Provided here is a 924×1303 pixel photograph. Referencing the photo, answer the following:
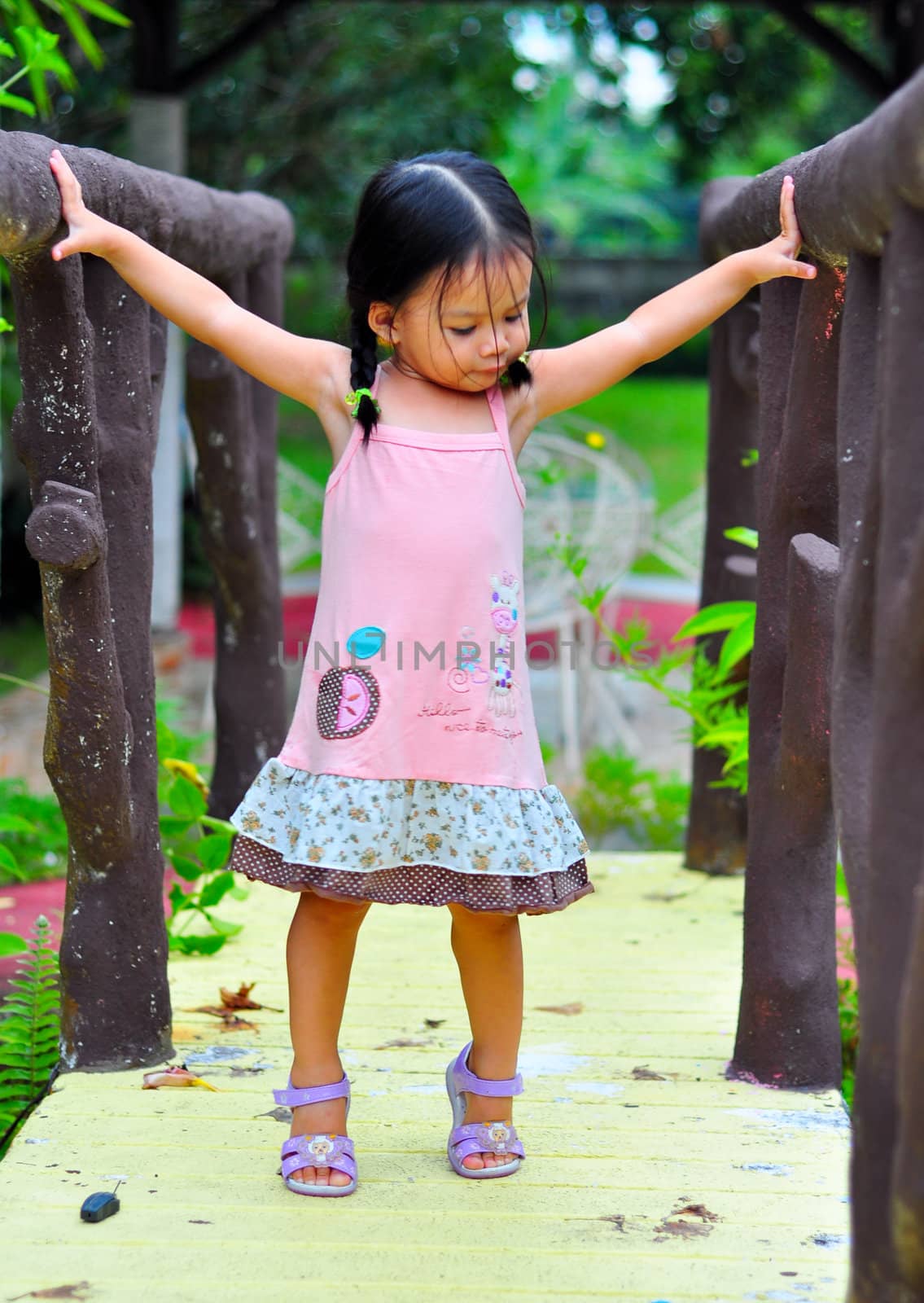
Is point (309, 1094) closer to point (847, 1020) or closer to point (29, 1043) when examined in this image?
point (29, 1043)

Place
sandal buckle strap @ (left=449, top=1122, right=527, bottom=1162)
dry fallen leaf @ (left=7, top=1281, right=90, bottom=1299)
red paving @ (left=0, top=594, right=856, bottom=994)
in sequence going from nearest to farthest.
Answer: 1. dry fallen leaf @ (left=7, top=1281, right=90, bottom=1299)
2. sandal buckle strap @ (left=449, top=1122, right=527, bottom=1162)
3. red paving @ (left=0, top=594, right=856, bottom=994)

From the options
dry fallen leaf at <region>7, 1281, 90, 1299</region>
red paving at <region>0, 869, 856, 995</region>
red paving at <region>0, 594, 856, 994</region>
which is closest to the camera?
dry fallen leaf at <region>7, 1281, 90, 1299</region>

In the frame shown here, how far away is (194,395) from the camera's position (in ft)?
11.6

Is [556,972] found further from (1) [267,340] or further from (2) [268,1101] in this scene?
(1) [267,340]

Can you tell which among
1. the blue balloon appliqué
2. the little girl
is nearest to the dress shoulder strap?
the little girl

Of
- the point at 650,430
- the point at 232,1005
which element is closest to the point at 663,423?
the point at 650,430

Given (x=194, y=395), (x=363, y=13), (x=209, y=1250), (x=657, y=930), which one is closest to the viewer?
(x=209, y=1250)

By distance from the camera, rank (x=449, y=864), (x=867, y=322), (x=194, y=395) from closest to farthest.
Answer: (x=867, y=322) → (x=449, y=864) → (x=194, y=395)

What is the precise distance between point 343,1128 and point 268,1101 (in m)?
0.27

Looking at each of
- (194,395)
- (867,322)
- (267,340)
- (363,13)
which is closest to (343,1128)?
(267,340)

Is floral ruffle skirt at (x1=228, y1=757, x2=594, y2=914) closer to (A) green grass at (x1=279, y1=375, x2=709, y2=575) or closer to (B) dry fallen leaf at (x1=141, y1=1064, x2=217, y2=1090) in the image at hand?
(B) dry fallen leaf at (x1=141, y1=1064, x2=217, y2=1090)

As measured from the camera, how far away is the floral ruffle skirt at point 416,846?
1935 mm

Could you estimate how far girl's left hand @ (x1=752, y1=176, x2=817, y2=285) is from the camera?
2004mm

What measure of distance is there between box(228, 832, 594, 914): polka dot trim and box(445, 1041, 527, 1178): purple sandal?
0.27 metres
